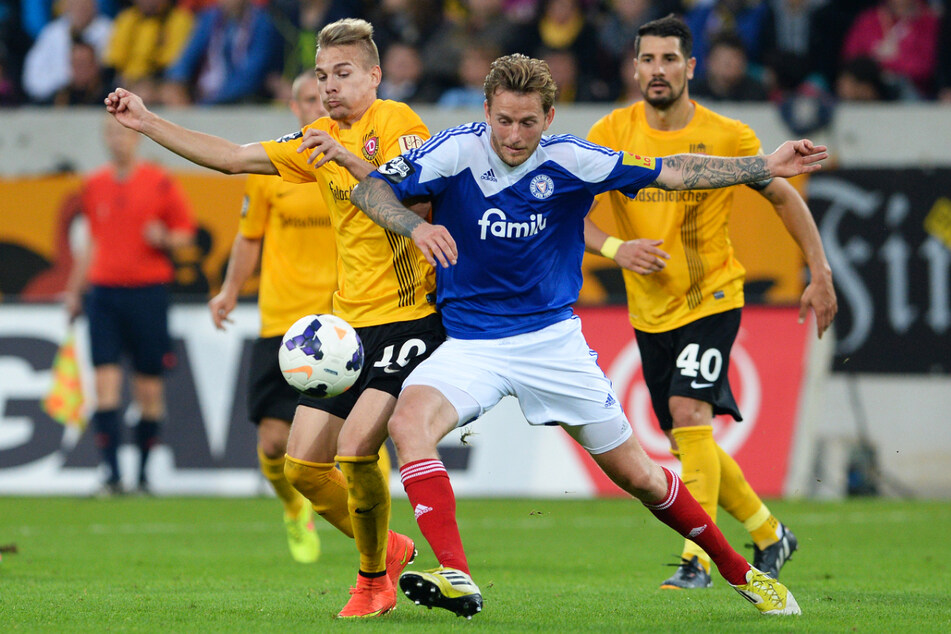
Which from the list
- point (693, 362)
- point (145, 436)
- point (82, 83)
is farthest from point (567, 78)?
point (693, 362)

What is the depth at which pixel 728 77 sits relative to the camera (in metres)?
13.6

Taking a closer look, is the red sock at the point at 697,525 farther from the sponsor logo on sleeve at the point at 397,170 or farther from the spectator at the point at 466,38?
the spectator at the point at 466,38

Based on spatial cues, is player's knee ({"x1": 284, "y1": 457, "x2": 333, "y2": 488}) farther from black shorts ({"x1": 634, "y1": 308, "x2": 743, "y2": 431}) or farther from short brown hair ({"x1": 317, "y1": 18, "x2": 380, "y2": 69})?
black shorts ({"x1": 634, "y1": 308, "x2": 743, "y2": 431})

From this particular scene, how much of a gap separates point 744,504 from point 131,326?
6.68 m

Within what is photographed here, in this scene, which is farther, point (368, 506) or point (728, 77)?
point (728, 77)

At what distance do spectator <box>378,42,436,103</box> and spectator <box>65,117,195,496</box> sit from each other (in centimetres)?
292

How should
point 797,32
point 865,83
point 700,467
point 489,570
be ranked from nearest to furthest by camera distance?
point 700,467, point 489,570, point 865,83, point 797,32

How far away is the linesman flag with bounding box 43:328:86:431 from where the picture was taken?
1231 cm

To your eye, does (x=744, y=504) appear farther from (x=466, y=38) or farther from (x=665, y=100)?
(x=466, y=38)

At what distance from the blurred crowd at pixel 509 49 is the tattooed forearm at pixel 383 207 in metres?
8.72

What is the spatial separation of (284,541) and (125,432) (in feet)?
12.6

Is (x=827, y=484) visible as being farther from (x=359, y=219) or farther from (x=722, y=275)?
(x=359, y=219)

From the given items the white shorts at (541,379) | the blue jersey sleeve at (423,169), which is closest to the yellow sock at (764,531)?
the white shorts at (541,379)

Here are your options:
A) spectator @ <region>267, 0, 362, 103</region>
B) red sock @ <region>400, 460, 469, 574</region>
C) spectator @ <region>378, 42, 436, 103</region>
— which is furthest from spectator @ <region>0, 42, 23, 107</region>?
red sock @ <region>400, 460, 469, 574</region>
